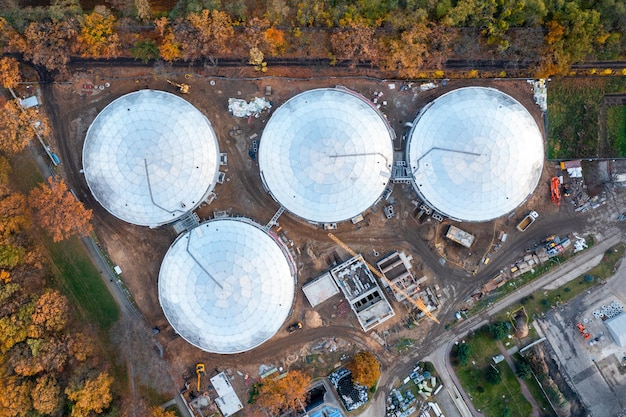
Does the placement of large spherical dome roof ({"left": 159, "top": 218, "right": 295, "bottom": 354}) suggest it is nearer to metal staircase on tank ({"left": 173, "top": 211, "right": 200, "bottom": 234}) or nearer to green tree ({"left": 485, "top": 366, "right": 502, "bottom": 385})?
metal staircase on tank ({"left": 173, "top": 211, "right": 200, "bottom": 234})

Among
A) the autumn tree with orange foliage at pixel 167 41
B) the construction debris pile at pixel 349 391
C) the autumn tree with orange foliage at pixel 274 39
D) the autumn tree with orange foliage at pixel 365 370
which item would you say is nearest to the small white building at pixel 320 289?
the autumn tree with orange foliage at pixel 365 370

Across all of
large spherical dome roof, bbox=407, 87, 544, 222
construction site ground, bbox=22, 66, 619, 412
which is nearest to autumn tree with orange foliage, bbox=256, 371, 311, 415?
construction site ground, bbox=22, 66, 619, 412

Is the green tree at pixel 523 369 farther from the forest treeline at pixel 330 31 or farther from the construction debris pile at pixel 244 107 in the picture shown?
the construction debris pile at pixel 244 107

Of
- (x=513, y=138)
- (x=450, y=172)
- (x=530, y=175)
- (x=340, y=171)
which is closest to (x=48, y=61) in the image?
(x=340, y=171)

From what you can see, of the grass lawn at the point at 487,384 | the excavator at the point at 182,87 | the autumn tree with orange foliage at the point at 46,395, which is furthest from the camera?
the grass lawn at the point at 487,384

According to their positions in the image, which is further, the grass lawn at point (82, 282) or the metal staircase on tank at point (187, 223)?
the grass lawn at point (82, 282)

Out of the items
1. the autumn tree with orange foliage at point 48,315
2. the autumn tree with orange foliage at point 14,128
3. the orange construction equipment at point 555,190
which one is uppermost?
the autumn tree with orange foliage at point 14,128

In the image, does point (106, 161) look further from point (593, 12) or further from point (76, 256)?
point (593, 12)
